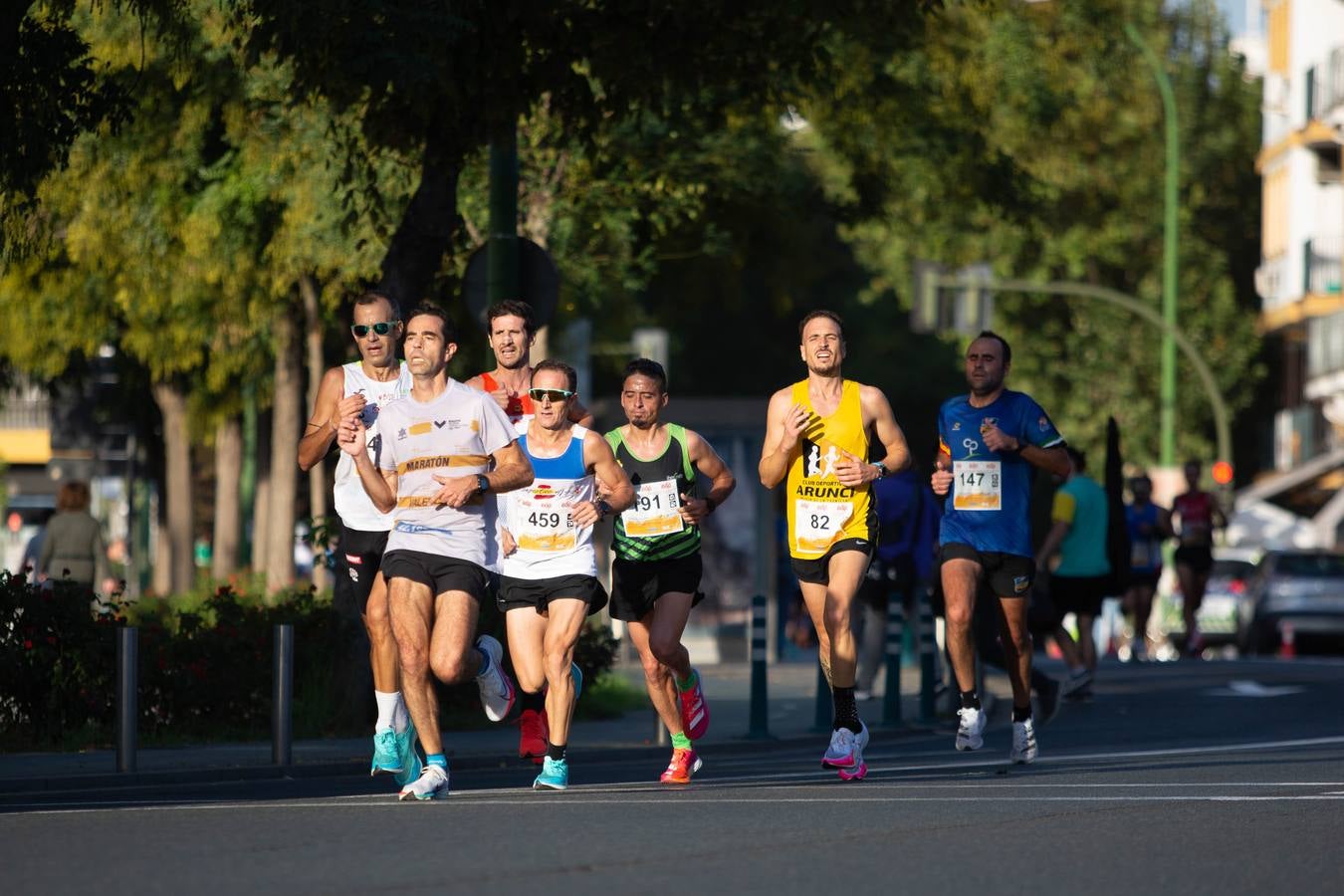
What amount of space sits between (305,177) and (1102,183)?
39.0m

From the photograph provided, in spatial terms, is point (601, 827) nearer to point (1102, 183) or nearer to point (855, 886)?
point (855, 886)

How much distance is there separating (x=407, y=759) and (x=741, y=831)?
2142mm

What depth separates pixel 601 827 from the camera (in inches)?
403

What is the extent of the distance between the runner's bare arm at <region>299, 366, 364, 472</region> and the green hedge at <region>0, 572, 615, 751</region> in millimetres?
4243

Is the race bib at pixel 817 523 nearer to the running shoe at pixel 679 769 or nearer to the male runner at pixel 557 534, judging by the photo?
the male runner at pixel 557 534

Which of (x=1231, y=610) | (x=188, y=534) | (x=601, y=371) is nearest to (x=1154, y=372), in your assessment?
(x=601, y=371)

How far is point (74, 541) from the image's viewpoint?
69.2 feet

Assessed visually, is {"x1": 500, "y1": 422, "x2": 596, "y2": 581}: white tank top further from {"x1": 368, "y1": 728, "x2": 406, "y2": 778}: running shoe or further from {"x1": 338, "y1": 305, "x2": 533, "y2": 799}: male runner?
{"x1": 368, "y1": 728, "x2": 406, "y2": 778}: running shoe

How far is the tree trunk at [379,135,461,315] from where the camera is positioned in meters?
16.4

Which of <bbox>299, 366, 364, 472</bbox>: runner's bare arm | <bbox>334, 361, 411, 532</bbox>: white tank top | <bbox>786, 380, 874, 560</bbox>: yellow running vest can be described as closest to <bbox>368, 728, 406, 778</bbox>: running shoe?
<bbox>334, 361, 411, 532</bbox>: white tank top

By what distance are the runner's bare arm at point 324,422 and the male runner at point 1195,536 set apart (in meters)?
16.3

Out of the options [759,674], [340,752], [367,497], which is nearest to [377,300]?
[367,497]

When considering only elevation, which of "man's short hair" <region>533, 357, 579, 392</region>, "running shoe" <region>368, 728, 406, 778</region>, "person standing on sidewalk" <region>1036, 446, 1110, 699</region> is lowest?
"running shoe" <region>368, 728, 406, 778</region>

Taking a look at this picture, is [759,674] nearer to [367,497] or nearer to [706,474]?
[706,474]
